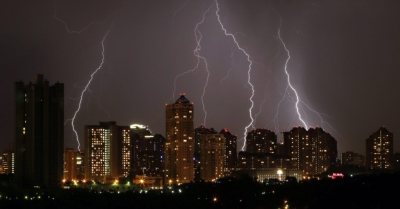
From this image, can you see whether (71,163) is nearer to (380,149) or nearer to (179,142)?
(179,142)

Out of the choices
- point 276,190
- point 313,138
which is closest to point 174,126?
point 313,138

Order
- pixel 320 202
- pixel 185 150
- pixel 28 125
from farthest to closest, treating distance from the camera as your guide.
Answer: pixel 185 150 → pixel 28 125 → pixel 320 202

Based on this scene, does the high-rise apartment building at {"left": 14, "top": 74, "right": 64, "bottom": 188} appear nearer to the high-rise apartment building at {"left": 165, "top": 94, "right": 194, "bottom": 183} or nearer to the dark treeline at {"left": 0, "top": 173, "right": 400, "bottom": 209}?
the dark treeline at {"left": 0, "top": 173, "right": 400, "bottom": 209}

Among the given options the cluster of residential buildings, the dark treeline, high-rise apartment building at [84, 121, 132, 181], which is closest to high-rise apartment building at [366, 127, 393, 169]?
the cluster of residential buildings

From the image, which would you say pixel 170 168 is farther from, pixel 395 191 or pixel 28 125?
pixel 395 191

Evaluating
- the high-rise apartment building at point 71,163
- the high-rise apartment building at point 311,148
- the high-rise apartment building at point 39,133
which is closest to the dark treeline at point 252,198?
the high-rise apartment building at point 39,133

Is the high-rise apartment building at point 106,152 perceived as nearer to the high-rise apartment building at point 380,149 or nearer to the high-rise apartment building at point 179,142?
the high-rise apartment building at point 179,142
